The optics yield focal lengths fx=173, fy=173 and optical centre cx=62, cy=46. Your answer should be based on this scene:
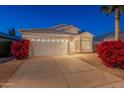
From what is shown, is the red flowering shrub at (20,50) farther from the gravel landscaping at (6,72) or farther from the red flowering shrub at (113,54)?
the red flowering shrub at (113,54)

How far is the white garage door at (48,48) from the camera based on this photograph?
17.9m

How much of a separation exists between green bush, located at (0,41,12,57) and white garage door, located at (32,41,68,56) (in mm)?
2461

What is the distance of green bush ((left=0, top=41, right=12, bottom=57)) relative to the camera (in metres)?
16.8

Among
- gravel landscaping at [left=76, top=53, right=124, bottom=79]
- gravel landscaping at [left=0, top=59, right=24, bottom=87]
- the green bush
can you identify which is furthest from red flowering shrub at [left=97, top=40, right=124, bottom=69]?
the green bush

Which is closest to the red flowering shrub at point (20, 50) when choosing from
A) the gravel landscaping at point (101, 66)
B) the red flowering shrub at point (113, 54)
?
the gravel landscaping at point (101, 66)

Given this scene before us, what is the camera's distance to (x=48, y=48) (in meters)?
18.3

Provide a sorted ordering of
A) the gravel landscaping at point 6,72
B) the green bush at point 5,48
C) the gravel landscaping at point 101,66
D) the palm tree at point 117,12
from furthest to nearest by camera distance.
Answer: the green bush at point 5,48, the palm tree at point 117,12, the gravel landscaping at point 101,66, the gravel landscaping at point 6,72

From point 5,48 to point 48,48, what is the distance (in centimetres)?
434

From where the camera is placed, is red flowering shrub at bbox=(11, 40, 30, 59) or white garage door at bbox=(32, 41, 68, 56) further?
white garage door at bbox=(32, 41, 68, 56)

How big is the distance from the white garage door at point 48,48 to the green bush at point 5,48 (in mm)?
2461

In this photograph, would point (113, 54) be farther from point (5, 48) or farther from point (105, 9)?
point (5, 48)

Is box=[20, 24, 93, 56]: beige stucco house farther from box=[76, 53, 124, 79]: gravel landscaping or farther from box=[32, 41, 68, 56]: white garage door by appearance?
box=[76, 53, 124, 79]: gravel landscaping
